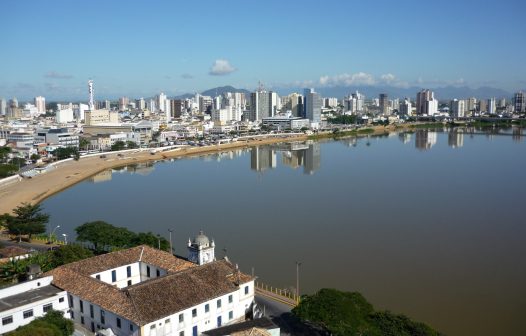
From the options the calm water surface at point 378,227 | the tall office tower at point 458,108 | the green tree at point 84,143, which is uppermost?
the tall office tower at point 458,108

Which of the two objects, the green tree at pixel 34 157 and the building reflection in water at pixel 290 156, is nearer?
the building reflection in water at pixel 290 156

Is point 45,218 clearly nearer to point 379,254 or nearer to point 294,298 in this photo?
point 294,298

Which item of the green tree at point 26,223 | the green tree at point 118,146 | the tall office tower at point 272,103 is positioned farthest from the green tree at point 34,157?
the tall office tower at point 272,103

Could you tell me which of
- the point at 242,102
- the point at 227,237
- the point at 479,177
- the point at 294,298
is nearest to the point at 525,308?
the point at 294,298

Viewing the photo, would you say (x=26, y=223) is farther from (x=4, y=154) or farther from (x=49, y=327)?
(x=4, y=154)

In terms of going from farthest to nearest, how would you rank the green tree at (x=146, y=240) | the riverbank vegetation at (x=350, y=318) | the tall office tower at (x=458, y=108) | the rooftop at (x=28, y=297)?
the tall office tower at (x=458, y=108), the green tree at (x=146, y=240), the rooftop at (x=28, y=297), the riverbank vegetation at (x=350, y=318)

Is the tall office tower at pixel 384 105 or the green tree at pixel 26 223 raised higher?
the tall office tower at pixel 384 105

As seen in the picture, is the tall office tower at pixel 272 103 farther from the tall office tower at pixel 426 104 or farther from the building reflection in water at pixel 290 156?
the tall office tower at pixel 426 104
